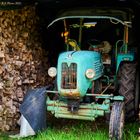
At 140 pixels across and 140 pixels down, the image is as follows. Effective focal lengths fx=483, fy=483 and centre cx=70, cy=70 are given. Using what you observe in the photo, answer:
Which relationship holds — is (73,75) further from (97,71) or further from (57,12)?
(57,12)

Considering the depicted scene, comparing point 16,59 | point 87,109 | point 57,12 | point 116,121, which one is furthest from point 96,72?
point 57,12

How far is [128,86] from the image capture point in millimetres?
8164

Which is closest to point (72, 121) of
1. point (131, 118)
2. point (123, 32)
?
point (131, 118)

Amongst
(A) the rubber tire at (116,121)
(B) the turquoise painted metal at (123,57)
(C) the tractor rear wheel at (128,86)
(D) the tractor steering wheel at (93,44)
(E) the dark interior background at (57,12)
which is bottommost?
(A) the rubber tire at (116,121)

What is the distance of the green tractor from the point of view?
299 inches

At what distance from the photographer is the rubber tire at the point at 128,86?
8.16 meters

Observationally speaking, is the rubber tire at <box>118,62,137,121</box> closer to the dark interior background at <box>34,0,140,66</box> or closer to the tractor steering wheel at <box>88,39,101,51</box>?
the tractor steering wheel at <box>88,39,101,51</box>

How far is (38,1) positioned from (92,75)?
6.58ft

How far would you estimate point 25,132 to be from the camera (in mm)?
7945

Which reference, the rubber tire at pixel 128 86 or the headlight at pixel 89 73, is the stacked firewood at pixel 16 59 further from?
the rubber tire at pixel 128 86

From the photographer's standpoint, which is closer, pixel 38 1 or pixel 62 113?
pixel 62 113

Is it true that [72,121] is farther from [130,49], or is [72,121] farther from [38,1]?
[38,1]

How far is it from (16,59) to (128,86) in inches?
80.6

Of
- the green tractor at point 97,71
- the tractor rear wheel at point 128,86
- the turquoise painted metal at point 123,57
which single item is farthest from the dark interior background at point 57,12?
the tractor rear wheel at point 128,86
